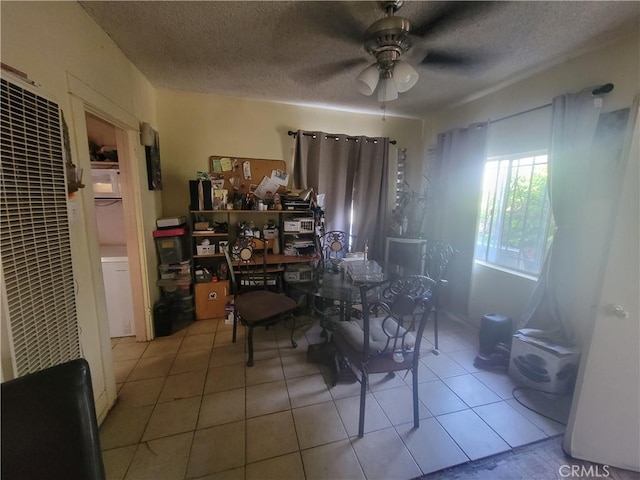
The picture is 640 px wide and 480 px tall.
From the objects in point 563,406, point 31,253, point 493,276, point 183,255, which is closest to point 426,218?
point 493,276

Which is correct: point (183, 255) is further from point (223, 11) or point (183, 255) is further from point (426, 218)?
point (426, 218)

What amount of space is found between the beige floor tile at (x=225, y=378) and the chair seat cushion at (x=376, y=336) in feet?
2.80

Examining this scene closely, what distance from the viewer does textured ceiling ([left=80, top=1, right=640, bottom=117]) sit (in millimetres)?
1517

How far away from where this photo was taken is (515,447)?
60.6 inches

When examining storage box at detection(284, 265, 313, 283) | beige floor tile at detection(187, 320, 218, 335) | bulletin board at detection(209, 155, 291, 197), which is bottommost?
beige floor tile at detection(187, 320, 218, 335)

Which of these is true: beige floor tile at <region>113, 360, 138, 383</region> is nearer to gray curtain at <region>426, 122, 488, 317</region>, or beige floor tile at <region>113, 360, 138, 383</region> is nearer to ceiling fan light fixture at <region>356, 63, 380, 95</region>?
ceiling fan light fixture at <region>356, 63, 380, 95</region>

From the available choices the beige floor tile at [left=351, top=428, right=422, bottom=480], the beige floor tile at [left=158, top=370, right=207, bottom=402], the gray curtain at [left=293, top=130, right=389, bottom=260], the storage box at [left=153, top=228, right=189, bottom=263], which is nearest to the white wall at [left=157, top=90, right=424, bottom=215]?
the gray curtain at [left=293, top=130, right=389, bottom=260]

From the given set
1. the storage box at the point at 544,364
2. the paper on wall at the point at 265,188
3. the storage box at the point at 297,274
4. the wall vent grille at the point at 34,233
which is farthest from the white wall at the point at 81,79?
the storage box at the point at 544,364

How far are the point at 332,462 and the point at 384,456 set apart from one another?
0.95 feet

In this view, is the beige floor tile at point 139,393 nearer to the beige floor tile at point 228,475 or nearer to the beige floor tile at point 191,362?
the beige floor tile at point 191,362

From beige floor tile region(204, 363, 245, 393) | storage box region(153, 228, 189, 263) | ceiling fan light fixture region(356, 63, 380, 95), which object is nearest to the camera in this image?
ceiling fan light fixture region(356, 63, 380, 95)

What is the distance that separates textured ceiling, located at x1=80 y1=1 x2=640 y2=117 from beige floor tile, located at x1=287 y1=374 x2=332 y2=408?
2.42 metres

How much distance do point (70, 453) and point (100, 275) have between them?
1.28 m

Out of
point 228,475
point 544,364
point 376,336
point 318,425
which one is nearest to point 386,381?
point 376,336
